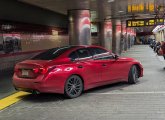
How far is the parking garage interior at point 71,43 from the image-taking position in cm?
751

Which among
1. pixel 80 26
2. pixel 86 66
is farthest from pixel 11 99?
pixel 80 26

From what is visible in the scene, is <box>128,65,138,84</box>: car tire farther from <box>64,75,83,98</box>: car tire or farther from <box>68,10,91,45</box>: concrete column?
<box>68,10,91,45</box>: concrete column

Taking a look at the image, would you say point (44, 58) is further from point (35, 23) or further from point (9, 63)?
point (35, 23)

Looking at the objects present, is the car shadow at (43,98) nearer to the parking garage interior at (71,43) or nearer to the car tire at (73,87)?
the parking garage interior at (71,43)

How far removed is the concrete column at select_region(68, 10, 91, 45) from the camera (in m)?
20.0

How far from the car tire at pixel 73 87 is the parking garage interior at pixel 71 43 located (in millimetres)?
196

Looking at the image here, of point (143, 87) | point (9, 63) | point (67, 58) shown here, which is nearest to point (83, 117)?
point (67, 58)

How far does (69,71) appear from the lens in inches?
359

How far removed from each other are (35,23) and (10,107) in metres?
14.8

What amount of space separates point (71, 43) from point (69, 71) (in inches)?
453

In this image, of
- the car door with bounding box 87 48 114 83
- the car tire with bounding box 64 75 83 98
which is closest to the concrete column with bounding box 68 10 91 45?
the car door with bounding box 87 48 114 83

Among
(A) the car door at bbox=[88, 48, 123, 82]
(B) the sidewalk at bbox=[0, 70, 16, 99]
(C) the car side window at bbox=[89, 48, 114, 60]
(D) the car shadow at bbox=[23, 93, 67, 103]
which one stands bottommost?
(B) the sidewalk at bbox=[0, 70, 16, 99]

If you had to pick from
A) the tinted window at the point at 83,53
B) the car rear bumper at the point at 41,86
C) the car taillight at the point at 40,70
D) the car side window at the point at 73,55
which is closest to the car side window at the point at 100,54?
the tinted window at the point at 83,53

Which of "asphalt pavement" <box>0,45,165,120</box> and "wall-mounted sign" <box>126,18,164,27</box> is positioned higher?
"wall-mounted sign" <box>126,18,164,27</box>
